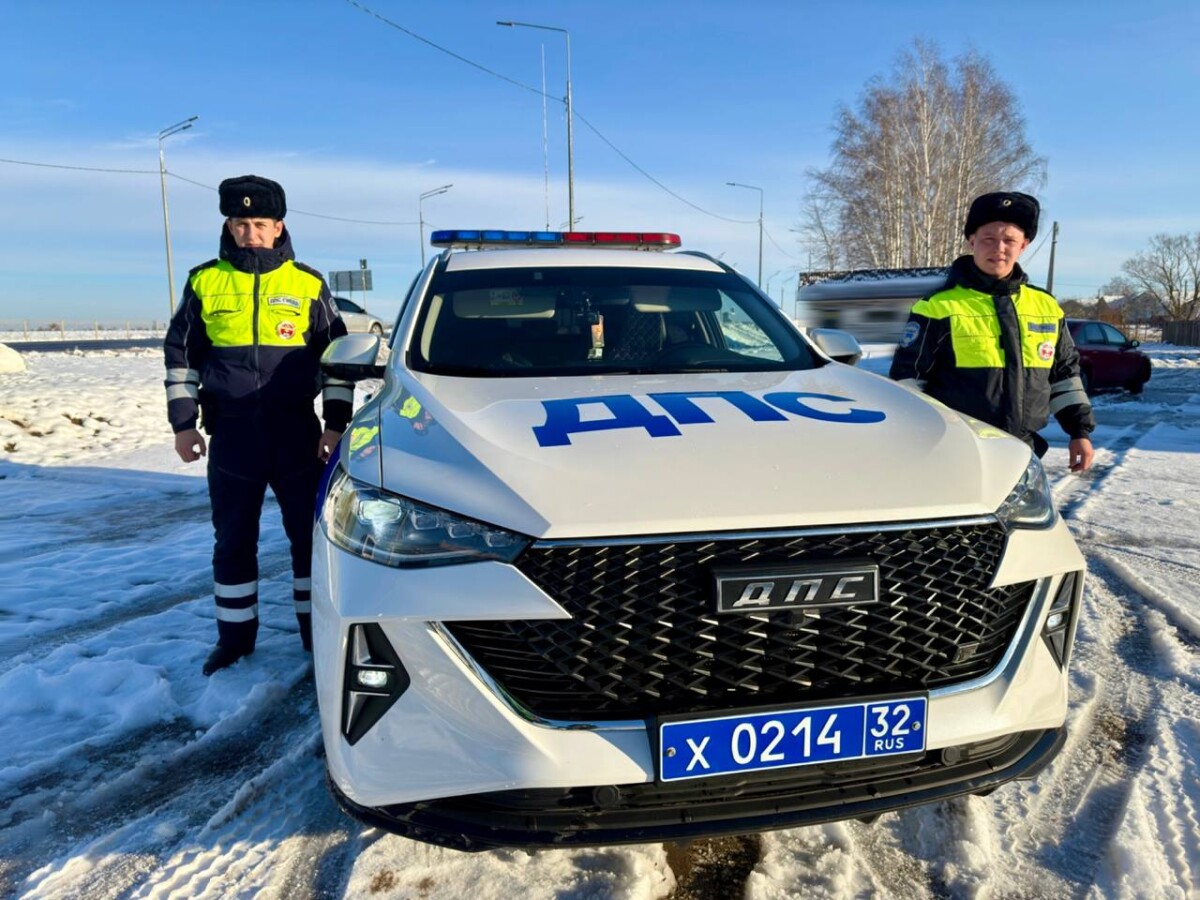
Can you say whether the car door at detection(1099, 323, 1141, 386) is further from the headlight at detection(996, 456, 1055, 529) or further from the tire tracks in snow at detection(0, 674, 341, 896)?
the tire tracks in snow at detection(0, 674, 341, 896)

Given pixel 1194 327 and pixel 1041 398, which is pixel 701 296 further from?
pixel 1194 327

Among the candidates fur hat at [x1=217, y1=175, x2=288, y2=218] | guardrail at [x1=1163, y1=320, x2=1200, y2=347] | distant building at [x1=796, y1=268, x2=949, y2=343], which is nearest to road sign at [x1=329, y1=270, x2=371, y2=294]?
distant building at [x1=796, y1=268, x2=949, y2=343]

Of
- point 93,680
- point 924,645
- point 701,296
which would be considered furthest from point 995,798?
point 93,680

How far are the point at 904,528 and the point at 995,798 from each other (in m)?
1.12

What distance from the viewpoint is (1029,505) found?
1.98m

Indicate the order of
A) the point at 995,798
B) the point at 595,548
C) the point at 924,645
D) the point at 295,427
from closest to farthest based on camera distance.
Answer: the point at 595,548
the point at 924,645
the point at 995,798
the point at 295,427

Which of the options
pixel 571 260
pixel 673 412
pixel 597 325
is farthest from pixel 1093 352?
pixel 673 412

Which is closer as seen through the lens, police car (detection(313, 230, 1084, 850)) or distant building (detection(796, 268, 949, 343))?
police car (detection(313, 230, 1084, 850))

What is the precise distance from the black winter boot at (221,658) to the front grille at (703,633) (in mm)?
2116

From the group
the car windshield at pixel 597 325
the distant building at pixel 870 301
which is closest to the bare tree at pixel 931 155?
the distant building at pixel 870 301

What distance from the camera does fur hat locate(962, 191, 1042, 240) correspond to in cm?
314

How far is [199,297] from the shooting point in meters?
3.28

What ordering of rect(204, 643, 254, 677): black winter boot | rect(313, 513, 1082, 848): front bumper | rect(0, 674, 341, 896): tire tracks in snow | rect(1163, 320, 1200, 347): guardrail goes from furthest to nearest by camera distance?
rect(1163, 320, 1200, 347): guardrail
rect(204, 643, 254, 677): black winter boot
rect(0, 674, 341, 896): tire tracks in snow
rect(313, 513, 1082, 848): front bumper

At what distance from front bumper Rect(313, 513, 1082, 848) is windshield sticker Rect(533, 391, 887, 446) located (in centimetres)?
48
